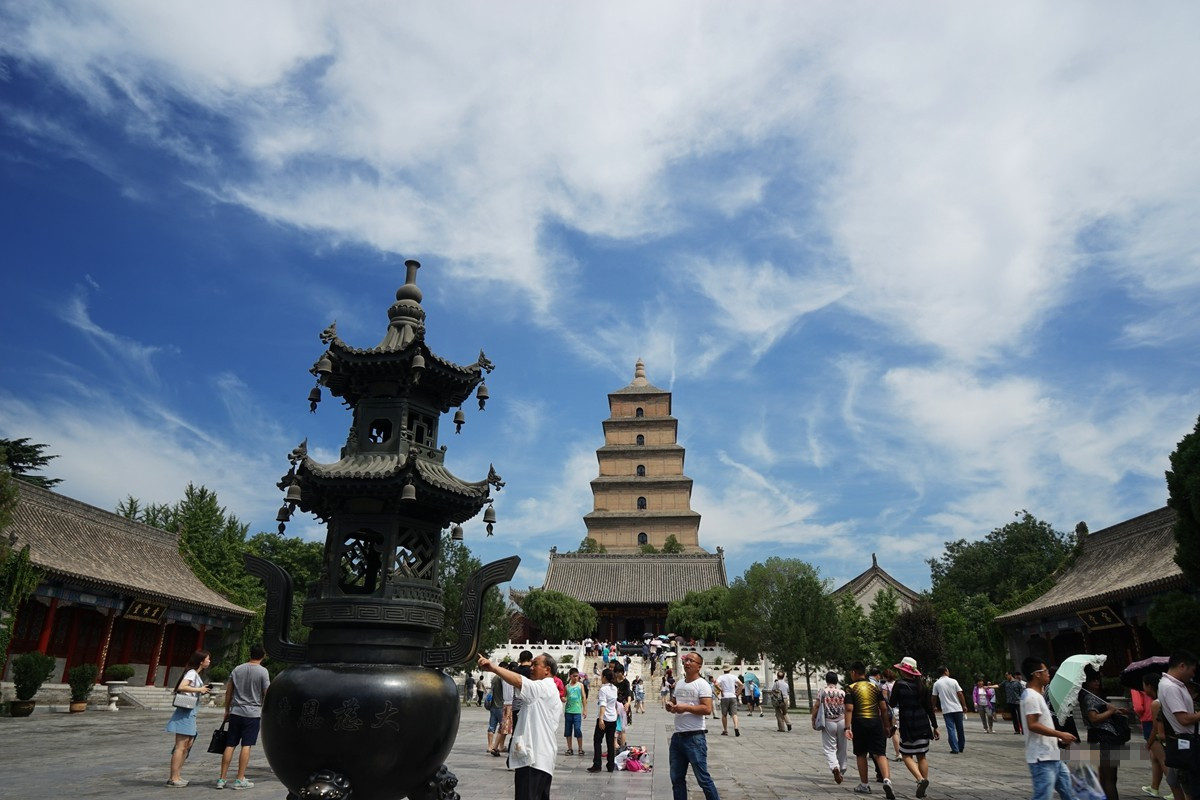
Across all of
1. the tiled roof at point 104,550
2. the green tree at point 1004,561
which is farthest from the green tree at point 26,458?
the green tree at point 1004,561

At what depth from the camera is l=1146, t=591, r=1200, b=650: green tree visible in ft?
44.7

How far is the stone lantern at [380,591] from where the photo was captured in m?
5.59

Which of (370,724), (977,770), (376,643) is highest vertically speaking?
(376,643)

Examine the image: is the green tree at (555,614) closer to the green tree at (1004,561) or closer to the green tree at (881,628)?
the green tree at (881,628)

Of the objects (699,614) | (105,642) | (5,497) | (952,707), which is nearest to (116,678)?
(105,642)

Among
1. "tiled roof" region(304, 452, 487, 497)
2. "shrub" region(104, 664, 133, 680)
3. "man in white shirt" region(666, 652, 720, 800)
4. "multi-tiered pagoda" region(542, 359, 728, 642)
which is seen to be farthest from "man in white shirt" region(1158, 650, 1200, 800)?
"multi-tiered pagoda" region(542, 359, 728, 642)

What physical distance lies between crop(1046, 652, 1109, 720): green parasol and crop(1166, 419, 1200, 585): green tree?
28.6ft

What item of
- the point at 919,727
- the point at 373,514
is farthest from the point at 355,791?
the point at 919,727

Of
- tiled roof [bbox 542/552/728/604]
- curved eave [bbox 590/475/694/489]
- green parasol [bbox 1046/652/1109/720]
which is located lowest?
green parasol [bbox 1046/652/1109/720]

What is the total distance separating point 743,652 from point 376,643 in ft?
98.4

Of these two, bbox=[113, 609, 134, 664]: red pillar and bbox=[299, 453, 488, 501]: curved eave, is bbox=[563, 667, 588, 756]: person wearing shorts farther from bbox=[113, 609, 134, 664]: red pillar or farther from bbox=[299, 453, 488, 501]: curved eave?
bbox=[113, 609, 134, 664]: red pillar

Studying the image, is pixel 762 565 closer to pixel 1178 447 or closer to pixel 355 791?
pixel 1178 447

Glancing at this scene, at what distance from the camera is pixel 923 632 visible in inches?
1204

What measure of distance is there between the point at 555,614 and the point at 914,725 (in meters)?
37.0
